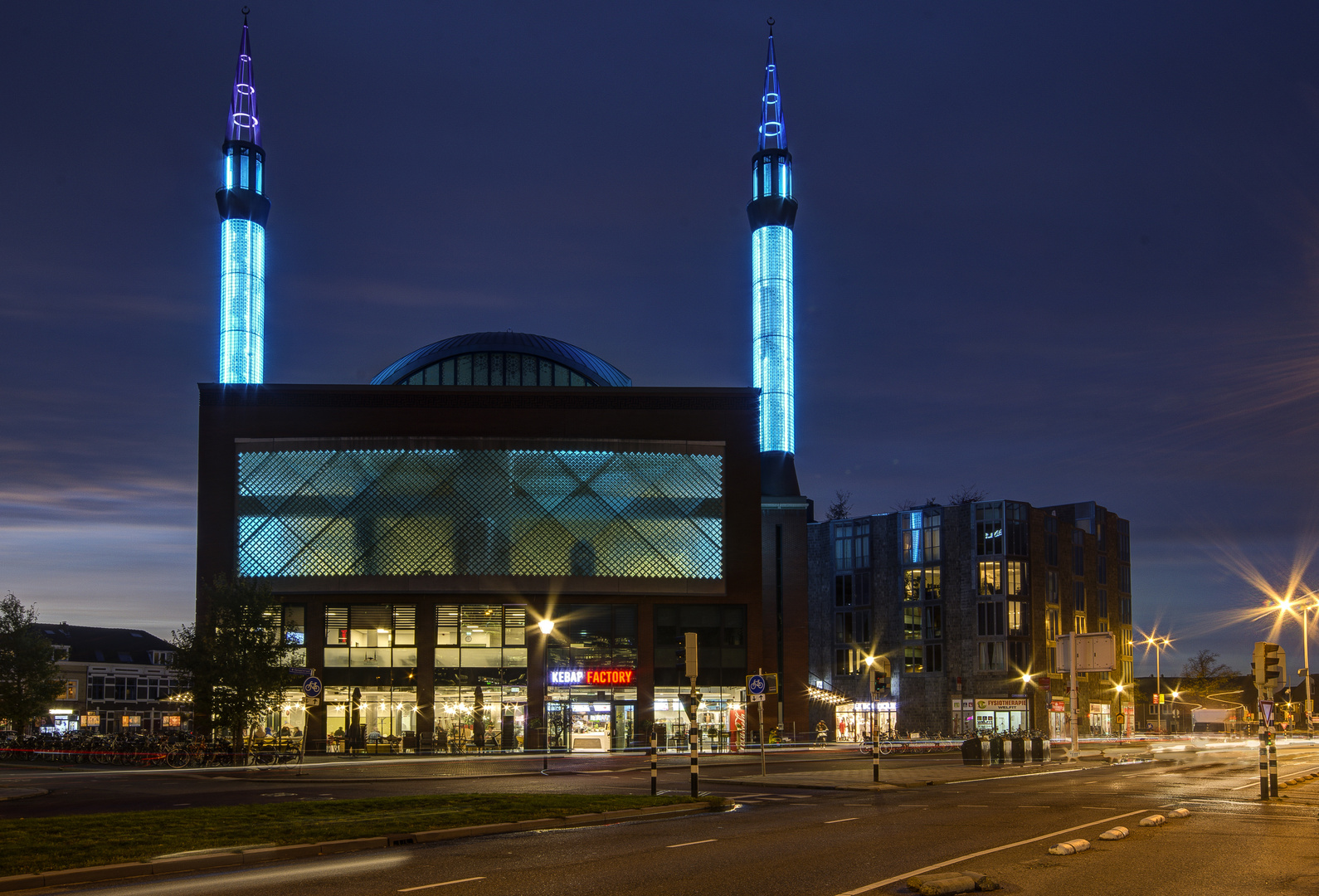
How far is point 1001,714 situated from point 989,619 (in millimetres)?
7278

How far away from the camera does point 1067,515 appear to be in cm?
10556

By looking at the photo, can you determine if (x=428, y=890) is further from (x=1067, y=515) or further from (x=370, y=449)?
(x=1067, y=515)

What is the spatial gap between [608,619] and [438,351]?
27.5 m

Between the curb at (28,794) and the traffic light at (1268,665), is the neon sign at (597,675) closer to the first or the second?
the curb at (28,794)

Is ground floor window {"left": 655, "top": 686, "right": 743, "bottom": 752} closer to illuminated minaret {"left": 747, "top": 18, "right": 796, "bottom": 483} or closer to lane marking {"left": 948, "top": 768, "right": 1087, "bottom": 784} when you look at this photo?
illuminated minaret {"left": 747, "top": 18, "right": 796, "bottom": 483}

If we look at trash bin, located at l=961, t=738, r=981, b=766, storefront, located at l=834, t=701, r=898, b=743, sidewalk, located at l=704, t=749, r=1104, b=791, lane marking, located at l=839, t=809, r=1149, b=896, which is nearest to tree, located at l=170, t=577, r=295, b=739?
sidewalk, located at l=704, t=749, r=1104, b=791

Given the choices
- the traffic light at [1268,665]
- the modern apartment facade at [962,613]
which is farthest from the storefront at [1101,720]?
the traffic light at [1268,665]

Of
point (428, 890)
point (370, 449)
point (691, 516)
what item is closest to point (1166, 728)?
point (691, 516)

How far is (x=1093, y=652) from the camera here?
52688mm

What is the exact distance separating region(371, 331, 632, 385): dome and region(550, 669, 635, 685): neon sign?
79.1ft

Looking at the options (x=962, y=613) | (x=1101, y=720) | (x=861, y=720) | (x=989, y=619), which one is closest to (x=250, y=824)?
(x=861, y=720)

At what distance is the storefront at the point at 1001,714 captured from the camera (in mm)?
88312

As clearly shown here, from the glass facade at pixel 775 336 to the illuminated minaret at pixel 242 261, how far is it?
33387mm

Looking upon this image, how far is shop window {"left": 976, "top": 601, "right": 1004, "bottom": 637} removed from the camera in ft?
299
